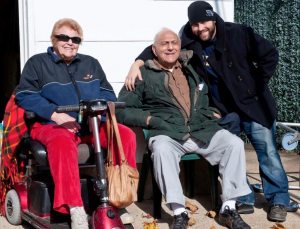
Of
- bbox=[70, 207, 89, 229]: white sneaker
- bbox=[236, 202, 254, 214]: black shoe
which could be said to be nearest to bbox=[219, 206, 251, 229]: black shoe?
bbox=[236, 202, 254, 214]: black shoe

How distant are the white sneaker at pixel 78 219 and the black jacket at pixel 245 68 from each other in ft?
4.67

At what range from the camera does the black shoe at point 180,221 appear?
166 inches

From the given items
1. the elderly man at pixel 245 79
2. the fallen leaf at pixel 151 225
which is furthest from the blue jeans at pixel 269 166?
the fallen leaf at pixel 151 225

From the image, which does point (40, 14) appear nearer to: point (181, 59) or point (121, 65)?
point (121, 65)

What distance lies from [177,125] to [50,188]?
99 centimetres

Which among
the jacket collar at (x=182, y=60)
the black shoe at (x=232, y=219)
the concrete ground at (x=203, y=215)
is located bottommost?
the concrete ground at (x=203, y=215)

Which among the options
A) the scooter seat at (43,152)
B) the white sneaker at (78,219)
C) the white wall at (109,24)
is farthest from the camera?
the white wall at (109,24)

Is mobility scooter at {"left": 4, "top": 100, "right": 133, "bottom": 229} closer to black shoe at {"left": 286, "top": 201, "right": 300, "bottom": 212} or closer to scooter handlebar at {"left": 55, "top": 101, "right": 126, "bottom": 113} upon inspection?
scooter handlebar at {"left": 55, "top": 101, "right": 126, "bottom": 113}

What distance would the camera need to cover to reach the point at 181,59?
4.80m

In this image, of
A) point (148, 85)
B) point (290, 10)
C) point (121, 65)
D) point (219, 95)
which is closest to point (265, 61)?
point (219, 95)

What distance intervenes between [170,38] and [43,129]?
1177 mm

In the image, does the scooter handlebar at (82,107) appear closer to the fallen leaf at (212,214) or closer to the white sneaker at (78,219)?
the white sneaker at (78,219)

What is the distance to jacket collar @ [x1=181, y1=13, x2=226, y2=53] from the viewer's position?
474 cm

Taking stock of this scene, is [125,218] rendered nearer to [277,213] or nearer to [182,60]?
[277,213]
